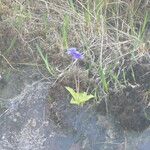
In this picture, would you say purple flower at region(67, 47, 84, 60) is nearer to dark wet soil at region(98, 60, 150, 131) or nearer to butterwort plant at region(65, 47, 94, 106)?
butterwort plant at region(65, 47, 94, 106)

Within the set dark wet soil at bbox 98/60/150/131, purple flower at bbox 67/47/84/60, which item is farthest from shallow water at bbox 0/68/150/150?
purple flower at bbox 67/47/84/60

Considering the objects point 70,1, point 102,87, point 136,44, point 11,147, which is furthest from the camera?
point 70,1

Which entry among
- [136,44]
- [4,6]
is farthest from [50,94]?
[4,6]

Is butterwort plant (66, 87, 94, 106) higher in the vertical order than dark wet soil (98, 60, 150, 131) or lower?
higher

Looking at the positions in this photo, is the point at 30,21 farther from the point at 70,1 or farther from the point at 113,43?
the point at 113,43

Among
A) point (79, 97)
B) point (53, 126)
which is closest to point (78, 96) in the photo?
point (79, 97)

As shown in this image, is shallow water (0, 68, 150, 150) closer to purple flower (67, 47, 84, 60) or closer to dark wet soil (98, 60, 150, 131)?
dark wet soil (98, 60, 150, 131)

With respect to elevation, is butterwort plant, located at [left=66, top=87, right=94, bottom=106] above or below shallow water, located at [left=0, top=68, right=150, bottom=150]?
above

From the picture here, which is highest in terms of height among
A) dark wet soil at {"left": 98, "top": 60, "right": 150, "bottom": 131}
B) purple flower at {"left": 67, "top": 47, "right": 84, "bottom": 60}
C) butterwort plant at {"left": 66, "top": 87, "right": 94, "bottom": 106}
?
purple flower at {"left": 67, "top": 47, "right": 84, "bottom": 60}

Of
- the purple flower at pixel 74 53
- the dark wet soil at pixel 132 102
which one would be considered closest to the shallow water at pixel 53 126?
the dark wet soil at pixel 132 102
